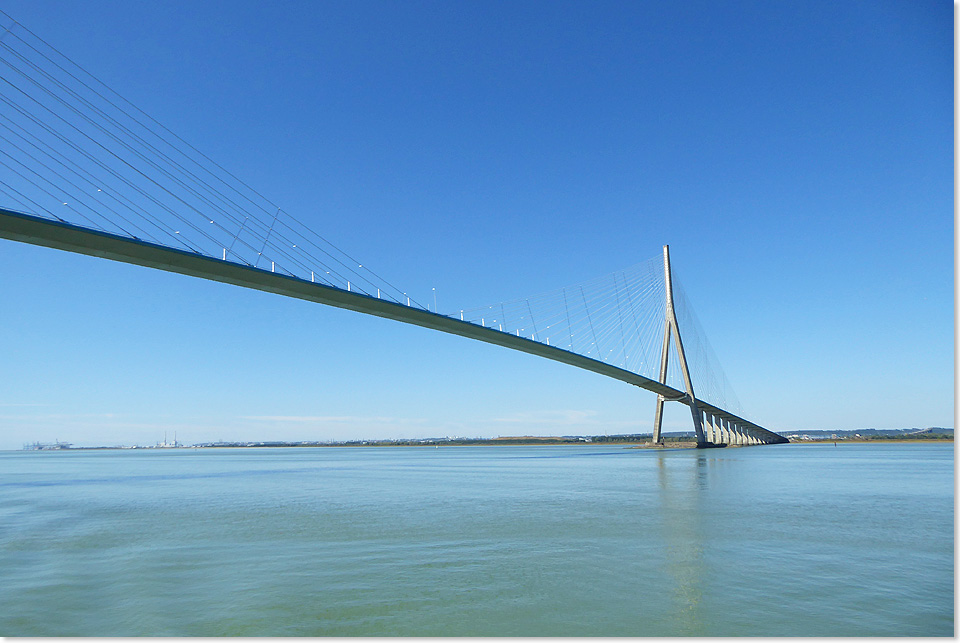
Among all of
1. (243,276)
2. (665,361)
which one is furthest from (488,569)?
(665,361)

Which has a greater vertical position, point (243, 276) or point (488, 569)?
point (243, 276)

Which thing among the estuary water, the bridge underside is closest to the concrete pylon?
the bridge underside

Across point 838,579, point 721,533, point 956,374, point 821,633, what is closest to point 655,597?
point 821,633

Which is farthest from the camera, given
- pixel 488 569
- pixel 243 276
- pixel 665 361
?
pixel 665 361

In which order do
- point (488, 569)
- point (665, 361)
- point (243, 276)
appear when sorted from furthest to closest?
point (665, 361)
point (243, 276)
point (488, 569)

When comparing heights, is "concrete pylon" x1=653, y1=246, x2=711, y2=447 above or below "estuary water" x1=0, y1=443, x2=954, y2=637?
above

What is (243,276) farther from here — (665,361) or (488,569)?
(665,361)

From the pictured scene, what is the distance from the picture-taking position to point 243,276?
2000 centimetres

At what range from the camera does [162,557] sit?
841 cm

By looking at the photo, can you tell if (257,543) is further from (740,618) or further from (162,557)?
(740,618)

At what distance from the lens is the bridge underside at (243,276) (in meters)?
14.0

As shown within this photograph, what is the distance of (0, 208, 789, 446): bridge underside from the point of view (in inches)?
553

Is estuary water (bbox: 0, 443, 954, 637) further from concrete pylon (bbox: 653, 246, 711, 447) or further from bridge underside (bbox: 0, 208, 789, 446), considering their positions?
concrete pylon (bbox: 653, 246, 711, 447)

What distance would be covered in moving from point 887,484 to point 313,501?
18946 millimetres
